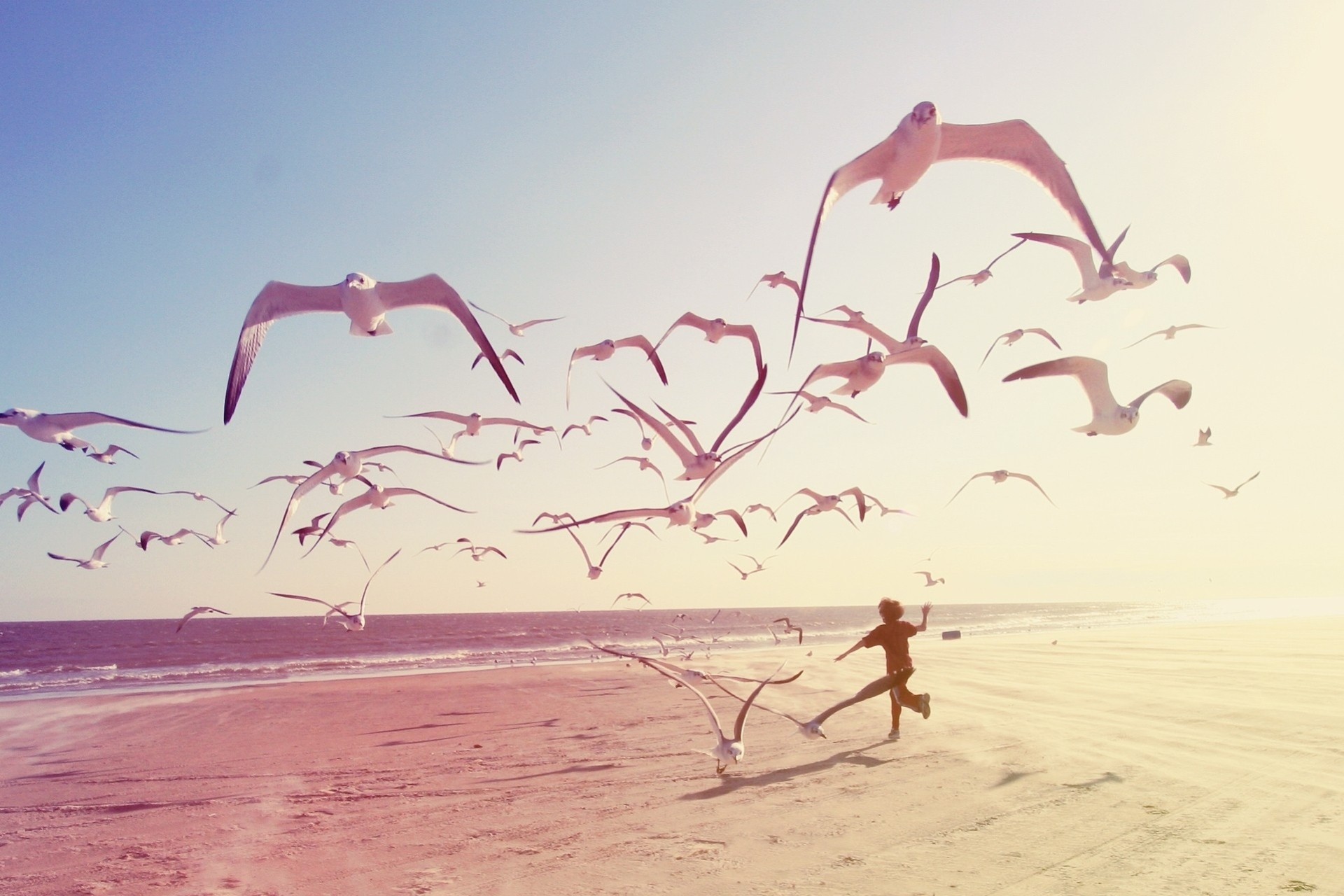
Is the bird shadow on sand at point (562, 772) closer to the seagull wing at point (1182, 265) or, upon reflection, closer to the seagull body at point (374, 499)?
the seagull body at point (374, 499)

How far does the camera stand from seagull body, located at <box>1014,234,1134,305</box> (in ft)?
21.6

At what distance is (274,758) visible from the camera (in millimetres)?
11219

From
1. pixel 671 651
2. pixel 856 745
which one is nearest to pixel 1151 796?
pixel 856 745

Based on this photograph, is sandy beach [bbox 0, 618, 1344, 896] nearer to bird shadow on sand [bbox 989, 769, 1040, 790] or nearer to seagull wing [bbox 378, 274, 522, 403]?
bird shadow on sand [bbox 989, 769, 1040, 790]

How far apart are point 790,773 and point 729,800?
3.88 ft

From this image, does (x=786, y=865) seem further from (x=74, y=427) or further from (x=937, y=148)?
(x=74, y=427)

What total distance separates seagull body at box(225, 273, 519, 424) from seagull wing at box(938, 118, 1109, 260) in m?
4.28

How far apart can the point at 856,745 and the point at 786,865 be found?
413cm

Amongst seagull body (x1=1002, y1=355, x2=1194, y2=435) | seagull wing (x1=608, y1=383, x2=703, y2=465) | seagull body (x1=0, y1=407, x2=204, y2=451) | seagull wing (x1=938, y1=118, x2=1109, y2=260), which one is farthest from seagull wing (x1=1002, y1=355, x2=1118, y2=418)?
seagull body (x1=0, y1=407, x2=204, y2=451)

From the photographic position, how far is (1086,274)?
7.60m

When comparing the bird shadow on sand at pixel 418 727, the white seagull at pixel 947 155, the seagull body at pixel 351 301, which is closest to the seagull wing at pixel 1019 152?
the white seagull at pixel 947 155

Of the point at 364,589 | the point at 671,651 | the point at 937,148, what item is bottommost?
the point at 671,651

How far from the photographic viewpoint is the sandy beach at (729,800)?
17.3 ft

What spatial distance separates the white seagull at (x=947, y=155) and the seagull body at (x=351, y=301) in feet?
11.6
